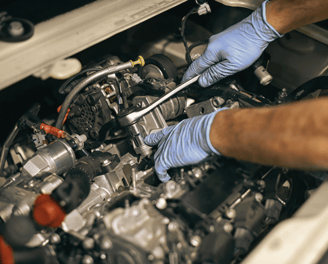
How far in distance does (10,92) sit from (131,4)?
2.96ft

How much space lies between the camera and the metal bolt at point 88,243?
2.48 feet

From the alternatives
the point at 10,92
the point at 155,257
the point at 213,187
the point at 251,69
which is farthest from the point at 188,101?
the point at 155,257

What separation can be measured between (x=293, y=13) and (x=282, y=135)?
86cm

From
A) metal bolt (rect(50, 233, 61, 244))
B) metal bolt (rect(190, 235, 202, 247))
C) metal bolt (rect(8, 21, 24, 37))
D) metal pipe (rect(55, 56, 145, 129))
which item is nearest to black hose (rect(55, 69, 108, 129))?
metal pipe (rect(55, 56, 145, 129))

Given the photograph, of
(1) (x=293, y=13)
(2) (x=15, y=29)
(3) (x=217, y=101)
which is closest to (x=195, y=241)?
(3) (x=217, y=101)

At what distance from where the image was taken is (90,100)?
4.26ft

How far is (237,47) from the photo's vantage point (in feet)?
4.75

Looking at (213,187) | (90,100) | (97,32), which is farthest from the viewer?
(90,100)

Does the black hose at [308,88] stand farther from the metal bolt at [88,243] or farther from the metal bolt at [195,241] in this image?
the metal bolt at [88,243]

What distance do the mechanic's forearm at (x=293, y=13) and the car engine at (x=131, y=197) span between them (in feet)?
1.06

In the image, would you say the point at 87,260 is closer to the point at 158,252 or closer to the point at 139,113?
the point at 158,252

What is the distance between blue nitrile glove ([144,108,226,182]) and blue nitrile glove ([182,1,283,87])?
43 cm

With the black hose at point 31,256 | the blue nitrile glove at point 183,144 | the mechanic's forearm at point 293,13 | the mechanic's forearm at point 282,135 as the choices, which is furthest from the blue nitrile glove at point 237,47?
the black hose at point 31,256

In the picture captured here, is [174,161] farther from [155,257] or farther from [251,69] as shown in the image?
[251,69]
